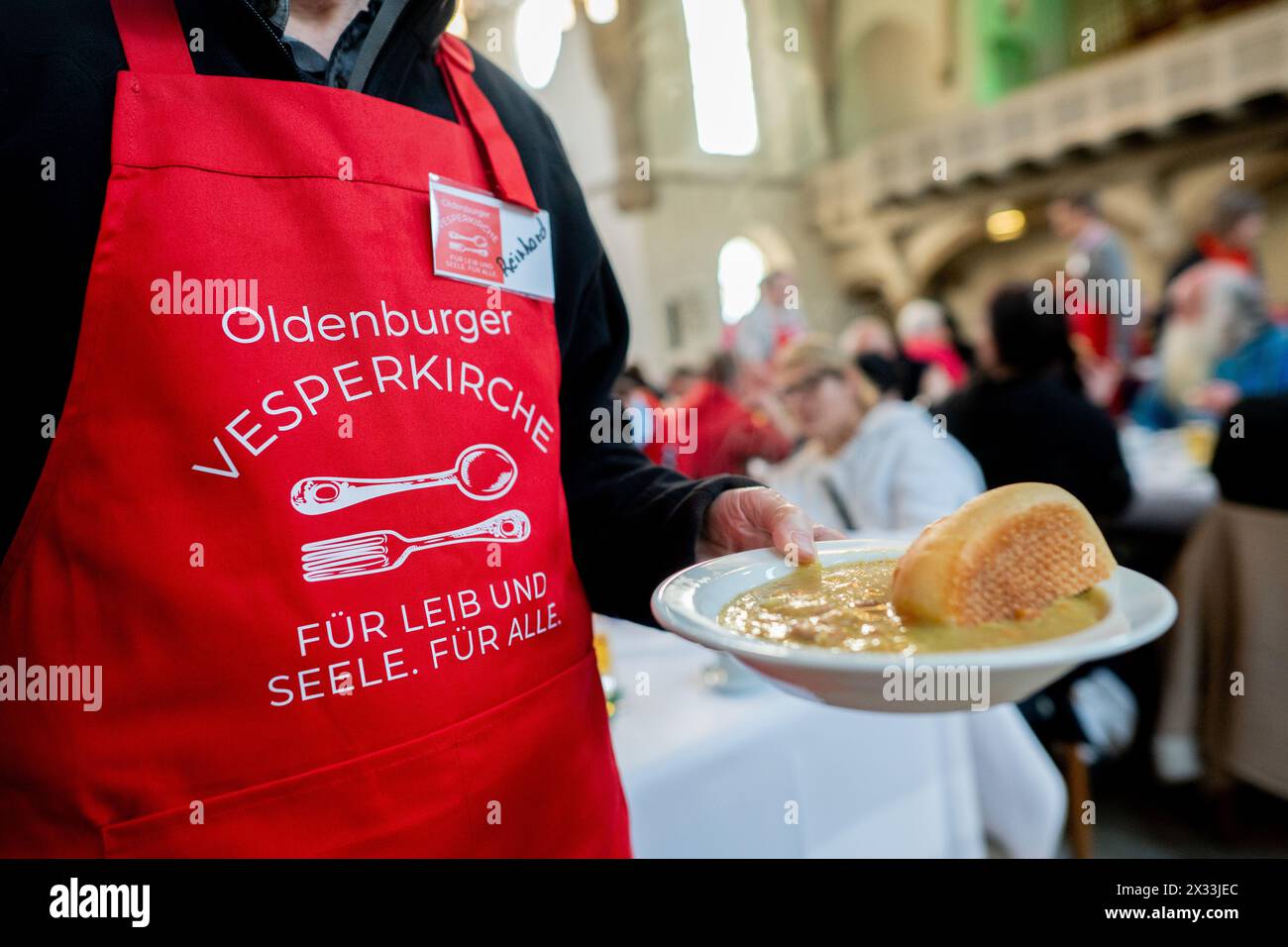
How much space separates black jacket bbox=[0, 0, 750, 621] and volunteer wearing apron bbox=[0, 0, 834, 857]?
0.06ft

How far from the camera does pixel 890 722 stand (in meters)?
1.69

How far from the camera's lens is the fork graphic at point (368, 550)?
2.30 ft

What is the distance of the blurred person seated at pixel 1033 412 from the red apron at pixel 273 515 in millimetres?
1235

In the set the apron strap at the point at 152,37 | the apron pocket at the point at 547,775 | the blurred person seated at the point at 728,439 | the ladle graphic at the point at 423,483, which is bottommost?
the apron pocket at the point at 547,775

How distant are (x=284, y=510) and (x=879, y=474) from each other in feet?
4.18

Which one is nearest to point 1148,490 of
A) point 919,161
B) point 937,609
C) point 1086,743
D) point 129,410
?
point 1086,743

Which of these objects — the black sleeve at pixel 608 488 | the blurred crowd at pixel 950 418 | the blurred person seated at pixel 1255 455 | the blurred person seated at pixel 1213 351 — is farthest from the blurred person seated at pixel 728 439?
the blurred person seated at pixel 1213 351

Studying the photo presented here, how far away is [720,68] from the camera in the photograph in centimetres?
116

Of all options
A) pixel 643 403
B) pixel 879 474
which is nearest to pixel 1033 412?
pixel 879 474

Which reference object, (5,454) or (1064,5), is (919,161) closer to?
(1064,5)

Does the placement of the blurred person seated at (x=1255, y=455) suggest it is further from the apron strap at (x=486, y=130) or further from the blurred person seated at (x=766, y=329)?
the apron strap at (x=486, y=130)

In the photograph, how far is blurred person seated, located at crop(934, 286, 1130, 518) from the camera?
1.77 meters

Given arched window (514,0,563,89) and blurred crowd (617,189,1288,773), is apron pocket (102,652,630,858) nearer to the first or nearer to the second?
blurred crowd (617,189,1288,773)
